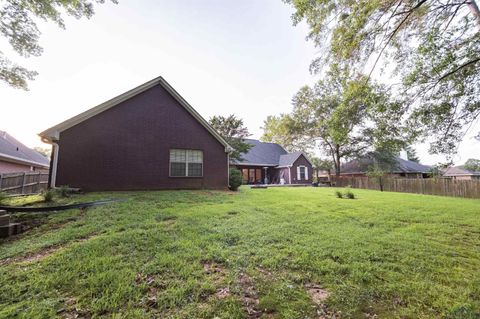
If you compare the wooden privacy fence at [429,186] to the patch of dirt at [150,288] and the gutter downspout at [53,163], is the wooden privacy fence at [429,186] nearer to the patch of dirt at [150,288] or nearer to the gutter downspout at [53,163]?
the patch of dirt at [150,288]

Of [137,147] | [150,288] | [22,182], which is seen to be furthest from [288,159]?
[150,288]

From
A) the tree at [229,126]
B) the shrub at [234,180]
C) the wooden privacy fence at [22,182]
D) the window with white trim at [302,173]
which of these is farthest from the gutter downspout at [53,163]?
the window with white trim at [302,173]

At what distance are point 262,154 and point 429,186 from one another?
50.0 feet

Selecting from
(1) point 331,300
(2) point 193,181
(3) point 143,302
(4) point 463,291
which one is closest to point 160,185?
(2) point 193,181

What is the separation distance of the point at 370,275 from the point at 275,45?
9.40 meters

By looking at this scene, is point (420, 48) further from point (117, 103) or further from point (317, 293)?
point (117, 103)

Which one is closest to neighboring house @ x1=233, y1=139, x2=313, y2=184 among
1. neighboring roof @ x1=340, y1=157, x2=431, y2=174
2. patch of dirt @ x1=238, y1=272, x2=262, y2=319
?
neighboring roof @ x1=340, y1=157, x2=431, y2=174

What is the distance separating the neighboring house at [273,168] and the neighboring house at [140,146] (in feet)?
35.4

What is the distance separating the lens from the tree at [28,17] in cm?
787

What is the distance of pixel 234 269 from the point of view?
2822mm

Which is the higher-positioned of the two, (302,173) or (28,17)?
(28,17)

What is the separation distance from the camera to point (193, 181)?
11148mm

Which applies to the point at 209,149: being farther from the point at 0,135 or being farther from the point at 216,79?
the point at 0,135

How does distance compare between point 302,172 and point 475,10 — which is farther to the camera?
point 302,172
